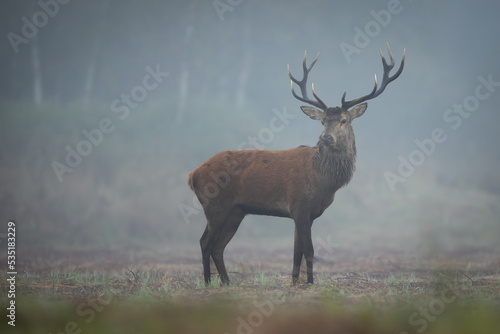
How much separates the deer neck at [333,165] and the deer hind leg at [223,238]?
5.74 ft

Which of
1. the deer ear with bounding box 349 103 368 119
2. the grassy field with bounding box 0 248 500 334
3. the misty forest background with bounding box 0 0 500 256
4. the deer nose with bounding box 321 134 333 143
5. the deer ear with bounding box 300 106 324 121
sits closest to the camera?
the grassy field with bounding box 0 248 500 334

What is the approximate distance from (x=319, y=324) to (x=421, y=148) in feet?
172

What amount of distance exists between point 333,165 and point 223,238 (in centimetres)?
248

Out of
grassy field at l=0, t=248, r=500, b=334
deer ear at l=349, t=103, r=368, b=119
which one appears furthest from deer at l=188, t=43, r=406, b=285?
grassy field at l=0, t=248, r=500, b=334

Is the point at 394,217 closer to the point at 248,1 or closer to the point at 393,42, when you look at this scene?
the point at 393,42

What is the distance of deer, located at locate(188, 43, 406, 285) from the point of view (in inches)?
449

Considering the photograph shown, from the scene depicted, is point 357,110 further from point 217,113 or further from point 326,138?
point 217,113

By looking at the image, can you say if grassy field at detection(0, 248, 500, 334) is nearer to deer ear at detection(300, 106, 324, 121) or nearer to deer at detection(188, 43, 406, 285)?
deer at detection(188, 43, 406, 285)

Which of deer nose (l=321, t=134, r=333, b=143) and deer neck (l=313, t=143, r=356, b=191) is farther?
deer neck (l=313, t=143, r=356, b=191)

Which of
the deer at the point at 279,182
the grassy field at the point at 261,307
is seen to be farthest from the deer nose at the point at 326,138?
the grassy field at the point at 261,307

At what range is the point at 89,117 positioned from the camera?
45.4m

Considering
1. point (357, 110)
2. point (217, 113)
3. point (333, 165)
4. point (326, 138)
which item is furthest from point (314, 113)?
point (217, 113)

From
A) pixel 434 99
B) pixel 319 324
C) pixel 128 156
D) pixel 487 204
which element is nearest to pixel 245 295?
pixel 319 324

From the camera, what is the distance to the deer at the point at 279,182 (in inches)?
449
